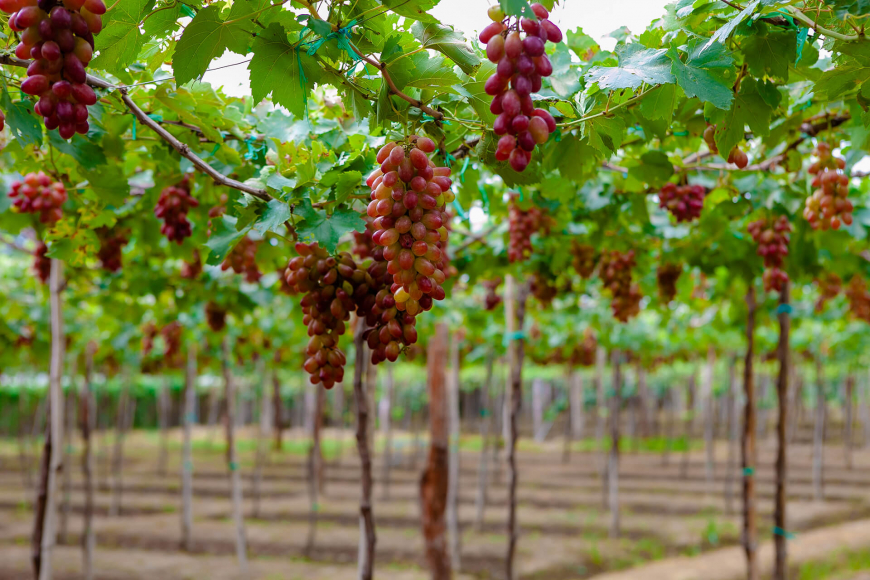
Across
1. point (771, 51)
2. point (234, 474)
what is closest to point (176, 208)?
point (771, 51)

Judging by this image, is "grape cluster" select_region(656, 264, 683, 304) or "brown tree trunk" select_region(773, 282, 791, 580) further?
"brown tree trunk" select_region(773, 282, 791, 580)

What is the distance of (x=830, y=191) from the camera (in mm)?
2709

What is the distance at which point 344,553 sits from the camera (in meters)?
9.08

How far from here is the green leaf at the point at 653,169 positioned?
117 inches

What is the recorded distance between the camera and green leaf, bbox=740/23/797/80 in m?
1.69

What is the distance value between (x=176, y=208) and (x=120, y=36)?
1.30 meters

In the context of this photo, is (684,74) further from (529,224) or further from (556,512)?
(556,512)

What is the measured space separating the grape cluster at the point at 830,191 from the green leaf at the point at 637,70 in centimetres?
143

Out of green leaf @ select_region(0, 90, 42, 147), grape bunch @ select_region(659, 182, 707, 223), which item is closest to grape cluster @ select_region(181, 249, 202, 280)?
green leaf @ select_region(0, 90, 42, 147)

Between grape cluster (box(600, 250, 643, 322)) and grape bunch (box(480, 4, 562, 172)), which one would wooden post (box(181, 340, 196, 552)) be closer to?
grape cluster (box(600, 250, 643, 322))

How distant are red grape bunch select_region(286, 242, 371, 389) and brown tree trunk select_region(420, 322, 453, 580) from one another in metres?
4.92

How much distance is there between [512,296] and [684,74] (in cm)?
435

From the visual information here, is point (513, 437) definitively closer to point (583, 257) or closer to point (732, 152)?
point (583, 257)

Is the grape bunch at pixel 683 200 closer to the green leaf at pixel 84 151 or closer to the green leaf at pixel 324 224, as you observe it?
the green leaf at pixel 324 224
